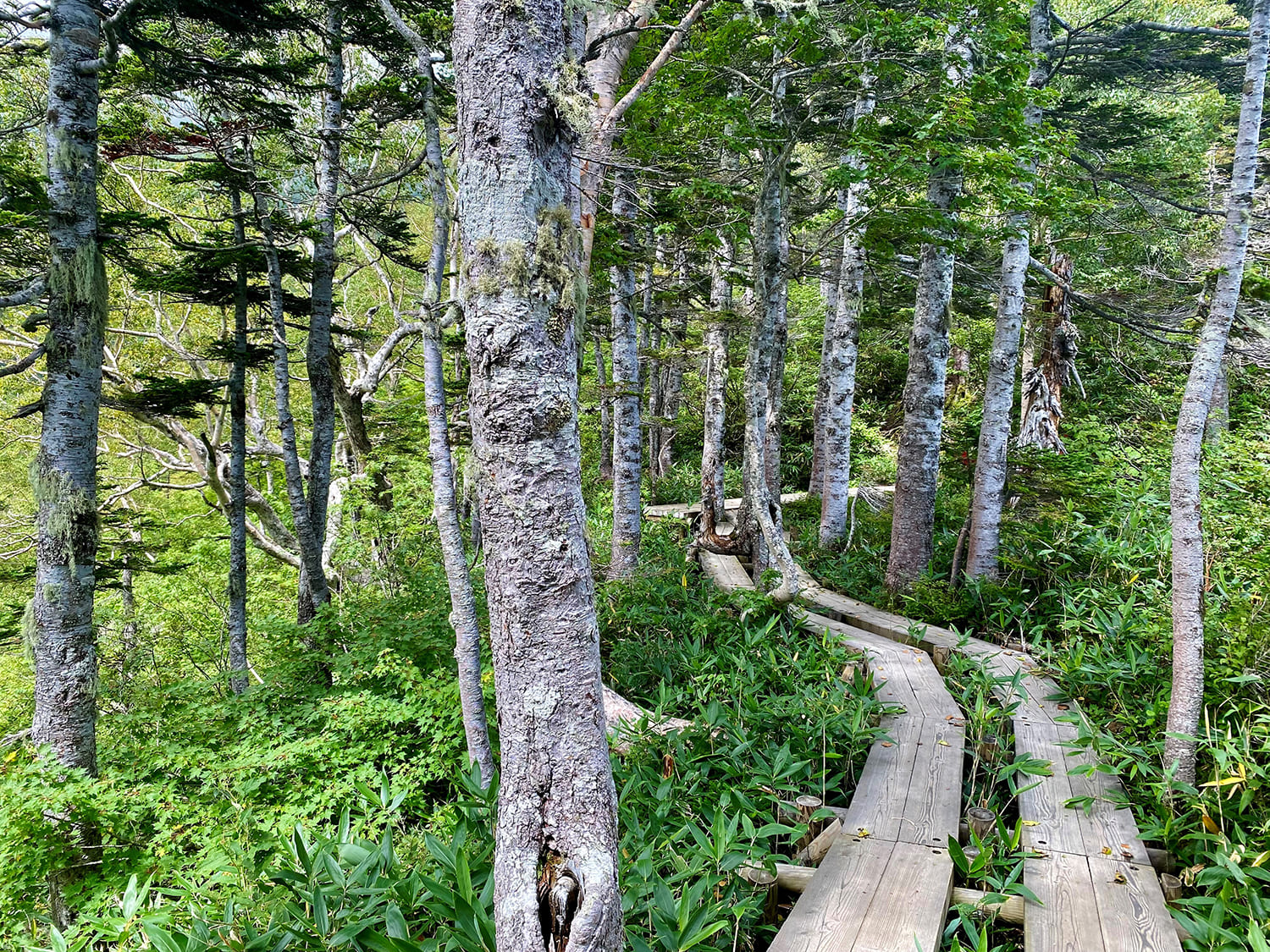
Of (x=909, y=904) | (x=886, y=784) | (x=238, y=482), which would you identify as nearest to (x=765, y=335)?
(x=886, y=784)

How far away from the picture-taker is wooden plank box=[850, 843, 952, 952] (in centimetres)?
289

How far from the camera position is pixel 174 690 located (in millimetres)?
7027

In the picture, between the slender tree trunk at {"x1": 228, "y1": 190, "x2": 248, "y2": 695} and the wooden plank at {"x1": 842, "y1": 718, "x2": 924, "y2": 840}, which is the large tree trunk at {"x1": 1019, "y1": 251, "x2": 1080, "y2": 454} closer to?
the wooden plank at {"x1": 842, "y1": 718, "x2": 924, "y2": 840}

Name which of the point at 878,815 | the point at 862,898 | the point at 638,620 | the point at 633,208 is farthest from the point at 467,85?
the point at 633,208

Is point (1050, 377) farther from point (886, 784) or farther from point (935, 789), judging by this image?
point (886, 784)

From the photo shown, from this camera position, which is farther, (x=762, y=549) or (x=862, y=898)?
(x=762, y=549)

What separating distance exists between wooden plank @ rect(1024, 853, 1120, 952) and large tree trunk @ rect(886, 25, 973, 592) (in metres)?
4.70

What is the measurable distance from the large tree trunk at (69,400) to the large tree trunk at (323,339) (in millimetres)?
2684

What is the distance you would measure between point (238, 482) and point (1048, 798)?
907 cm

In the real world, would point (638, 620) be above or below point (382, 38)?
below

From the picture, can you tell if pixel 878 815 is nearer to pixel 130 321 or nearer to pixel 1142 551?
pixel 1142 551

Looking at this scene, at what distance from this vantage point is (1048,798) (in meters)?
3.98

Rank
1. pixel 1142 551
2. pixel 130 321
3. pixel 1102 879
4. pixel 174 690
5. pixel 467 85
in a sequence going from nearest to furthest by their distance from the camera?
pixel 467 85 < pixel 1102 879 < pixel 1142 551 < pixel 174 690 < pixel 130 321

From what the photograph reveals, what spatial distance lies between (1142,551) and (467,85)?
7.03 meters
